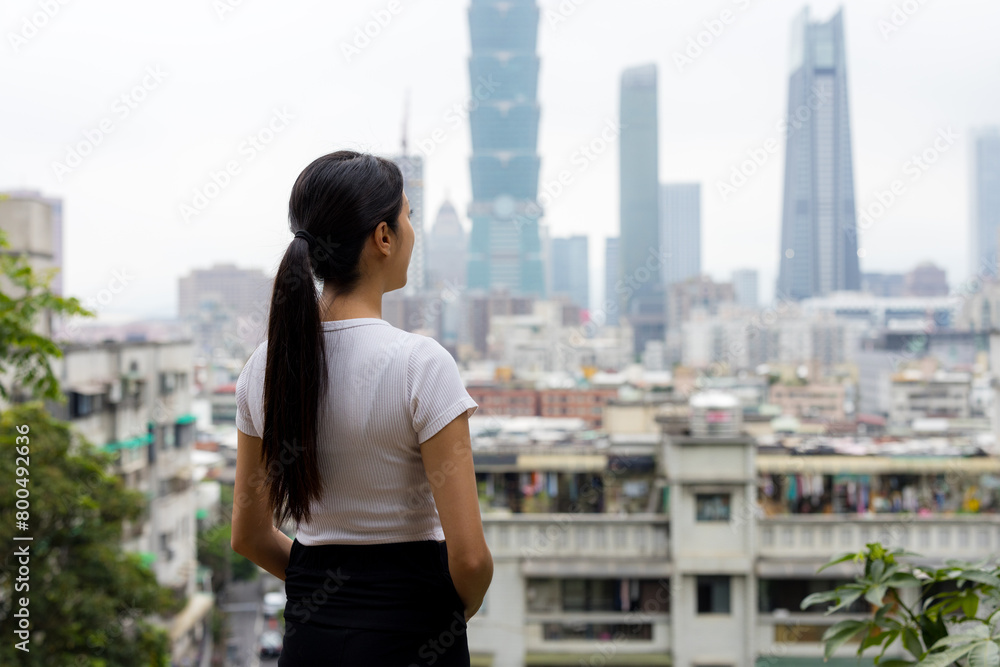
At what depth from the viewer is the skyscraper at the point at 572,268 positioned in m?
79.3

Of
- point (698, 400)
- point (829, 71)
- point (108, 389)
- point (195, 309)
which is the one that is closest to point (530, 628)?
point (698, 400)

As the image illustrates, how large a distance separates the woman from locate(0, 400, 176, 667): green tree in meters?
3.08

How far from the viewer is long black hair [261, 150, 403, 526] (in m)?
0.79

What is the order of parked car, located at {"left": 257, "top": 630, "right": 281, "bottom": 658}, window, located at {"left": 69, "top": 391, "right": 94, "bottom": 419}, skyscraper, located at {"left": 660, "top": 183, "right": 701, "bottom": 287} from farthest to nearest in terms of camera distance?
skyscraper, located at {"left": 660, "top": 183, "right": 701, "bottom": 287}
parked car, located at {"left": 257, "top": 630, "right": 281, "bottom": 658}
window, located at {"left": 69, "top": 391, "right": 94, "bottom": 419}

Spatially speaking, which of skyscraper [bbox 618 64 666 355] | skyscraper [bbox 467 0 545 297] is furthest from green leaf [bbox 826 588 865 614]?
skyscraper [bbox 618 64 666 355]

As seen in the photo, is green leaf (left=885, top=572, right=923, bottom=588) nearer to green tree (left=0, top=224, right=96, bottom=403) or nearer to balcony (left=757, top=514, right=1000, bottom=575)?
green tree (left=0, top=224, right=96, bottom=403)

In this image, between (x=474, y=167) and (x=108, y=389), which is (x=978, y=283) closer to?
(x=108, y=389)

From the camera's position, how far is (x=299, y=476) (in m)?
0.81

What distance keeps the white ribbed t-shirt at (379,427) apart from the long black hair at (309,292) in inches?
0.6

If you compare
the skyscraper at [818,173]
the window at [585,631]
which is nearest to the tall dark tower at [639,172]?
the skyscraper at [818,173]

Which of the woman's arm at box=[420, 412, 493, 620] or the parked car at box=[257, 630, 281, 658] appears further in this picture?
the parked car at box=[257, 630, 281, 658]

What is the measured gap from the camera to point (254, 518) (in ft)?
2.98

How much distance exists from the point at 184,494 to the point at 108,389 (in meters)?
2.19

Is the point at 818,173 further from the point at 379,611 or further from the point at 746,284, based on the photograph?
the point at 379,611
